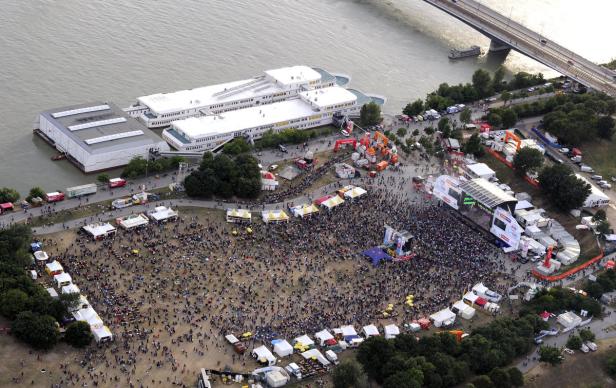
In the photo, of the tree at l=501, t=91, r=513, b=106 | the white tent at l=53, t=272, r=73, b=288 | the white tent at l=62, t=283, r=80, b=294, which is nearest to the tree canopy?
the white tent at l=53, t=272, r=73, b=288

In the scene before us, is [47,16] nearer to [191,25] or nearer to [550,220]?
[191,25]

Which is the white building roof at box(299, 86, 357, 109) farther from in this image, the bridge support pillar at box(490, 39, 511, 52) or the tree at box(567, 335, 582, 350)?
the tree at box(567, 335, 582, 350)

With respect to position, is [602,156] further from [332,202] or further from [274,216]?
[274,216]

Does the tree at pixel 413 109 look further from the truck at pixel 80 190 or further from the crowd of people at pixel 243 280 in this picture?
the truck at pixel 80 190

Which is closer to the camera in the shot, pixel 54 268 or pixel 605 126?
pixel 54 268

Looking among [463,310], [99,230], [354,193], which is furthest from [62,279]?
[463,310]

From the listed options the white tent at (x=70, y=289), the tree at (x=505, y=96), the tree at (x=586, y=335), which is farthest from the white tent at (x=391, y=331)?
the tree at (x=505, y=96)
